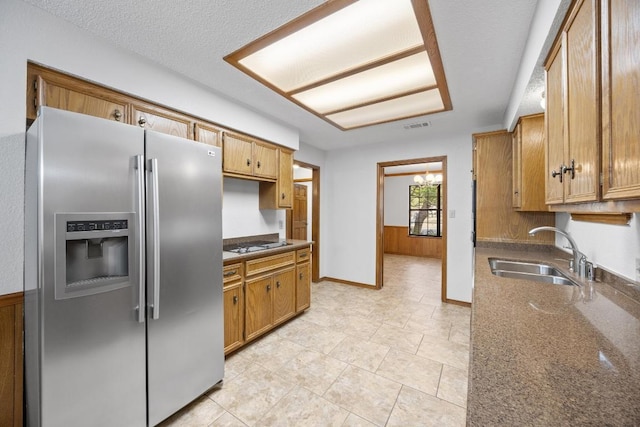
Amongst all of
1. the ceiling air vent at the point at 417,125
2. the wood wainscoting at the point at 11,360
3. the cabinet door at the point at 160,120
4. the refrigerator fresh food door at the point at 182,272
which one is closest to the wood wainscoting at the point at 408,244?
the ceiling air vent at the point at 417,125

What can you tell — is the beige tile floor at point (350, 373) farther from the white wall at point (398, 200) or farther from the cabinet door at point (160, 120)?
the white wall at point (398, 200)

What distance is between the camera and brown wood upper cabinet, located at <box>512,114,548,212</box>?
230 centimetres

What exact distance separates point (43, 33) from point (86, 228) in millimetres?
1229

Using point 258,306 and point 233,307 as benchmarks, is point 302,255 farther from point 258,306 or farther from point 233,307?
point 233,307

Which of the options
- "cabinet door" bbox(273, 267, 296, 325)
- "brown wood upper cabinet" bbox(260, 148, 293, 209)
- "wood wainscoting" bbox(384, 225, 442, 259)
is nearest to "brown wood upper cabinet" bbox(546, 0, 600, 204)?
"cabinet door" bbox(273, 267, 296, 325)

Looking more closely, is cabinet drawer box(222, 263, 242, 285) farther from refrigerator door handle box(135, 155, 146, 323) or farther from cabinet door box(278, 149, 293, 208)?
cabinet door box(278, 149, 293, 208)

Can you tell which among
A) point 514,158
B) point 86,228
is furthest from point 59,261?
point 514,158

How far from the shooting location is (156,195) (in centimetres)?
151

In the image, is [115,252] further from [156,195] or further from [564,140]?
[564,140]

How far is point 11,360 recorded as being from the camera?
1420 mm

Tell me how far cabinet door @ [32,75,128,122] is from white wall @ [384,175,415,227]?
23.6ft

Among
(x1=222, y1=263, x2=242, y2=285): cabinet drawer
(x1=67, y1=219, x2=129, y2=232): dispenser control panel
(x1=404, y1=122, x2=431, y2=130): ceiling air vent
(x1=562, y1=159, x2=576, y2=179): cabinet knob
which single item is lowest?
(x1=222, y1=263, x2=242, y2=285): cabinet drawer

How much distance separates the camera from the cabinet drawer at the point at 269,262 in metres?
2.50

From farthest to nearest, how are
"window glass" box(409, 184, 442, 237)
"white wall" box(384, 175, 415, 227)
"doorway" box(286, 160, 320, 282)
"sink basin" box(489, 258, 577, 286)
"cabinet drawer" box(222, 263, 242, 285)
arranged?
1. "white wall" box(384, 175, 415, 227)
2. "window glass" box(409, 184, 442, 237)
3. "doorway" box(286, 160, 320, 282)
4. "cabinet drawer" box(222, 263, 242, 285)
5. "sink basin" box(489, 258, 577, 286)
